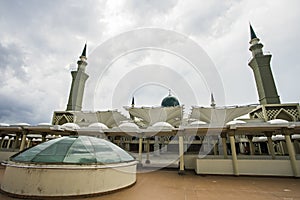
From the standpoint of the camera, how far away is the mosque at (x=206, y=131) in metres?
8.82

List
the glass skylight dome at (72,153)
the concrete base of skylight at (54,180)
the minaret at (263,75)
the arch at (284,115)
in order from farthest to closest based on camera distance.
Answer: the minaret at (263,75)
the arch at (284,115)
the glass skylight dome at (72,153)
the concrete base of skylight at (54,180)

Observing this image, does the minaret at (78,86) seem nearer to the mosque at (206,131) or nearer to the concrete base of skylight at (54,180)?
the mosque at (206,131)

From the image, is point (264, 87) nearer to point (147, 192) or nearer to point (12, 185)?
point (147, 192)

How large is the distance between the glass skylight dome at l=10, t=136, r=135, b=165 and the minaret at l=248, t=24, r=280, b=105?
2118cm

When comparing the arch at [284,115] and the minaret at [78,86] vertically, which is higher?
the minaret at [78,86]

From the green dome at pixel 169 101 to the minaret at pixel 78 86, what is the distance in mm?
14422

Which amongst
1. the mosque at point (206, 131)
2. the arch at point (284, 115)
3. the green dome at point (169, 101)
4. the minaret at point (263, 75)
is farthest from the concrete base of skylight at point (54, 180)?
the green dome at point (169, 101)

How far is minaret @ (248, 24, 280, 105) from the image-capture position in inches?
786

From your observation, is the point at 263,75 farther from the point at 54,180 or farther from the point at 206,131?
the point at 54,180

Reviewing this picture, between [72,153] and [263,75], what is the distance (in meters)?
24.1

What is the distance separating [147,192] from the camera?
17.4ft

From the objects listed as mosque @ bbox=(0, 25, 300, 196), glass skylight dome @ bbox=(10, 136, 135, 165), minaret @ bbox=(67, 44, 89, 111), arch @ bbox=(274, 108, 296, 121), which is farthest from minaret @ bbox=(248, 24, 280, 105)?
minaret @ bbox=(67, 44, 89, 111)

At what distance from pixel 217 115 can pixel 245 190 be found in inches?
634

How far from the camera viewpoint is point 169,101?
2908 centimetres
